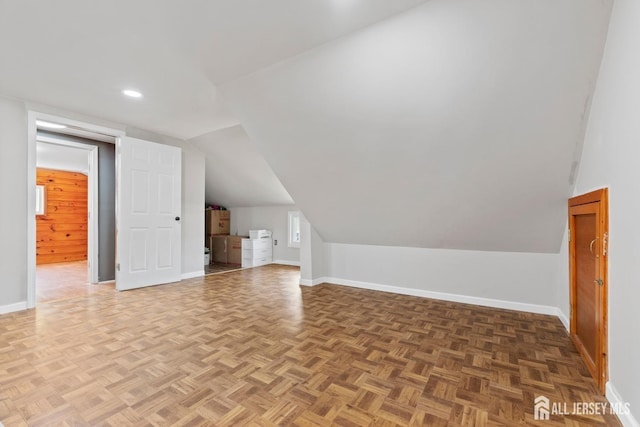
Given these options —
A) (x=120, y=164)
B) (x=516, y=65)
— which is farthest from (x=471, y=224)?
(x=120, y=164)

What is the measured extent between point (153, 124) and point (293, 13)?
3142 millimetres

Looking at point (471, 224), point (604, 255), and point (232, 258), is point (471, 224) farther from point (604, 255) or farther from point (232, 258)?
point (232, 258)

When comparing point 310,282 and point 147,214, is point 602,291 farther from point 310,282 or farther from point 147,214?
point 147,214

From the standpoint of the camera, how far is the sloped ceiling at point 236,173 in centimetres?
489

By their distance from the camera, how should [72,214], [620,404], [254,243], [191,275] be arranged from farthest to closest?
[72,214], [254,243], [191,275], [620,404]

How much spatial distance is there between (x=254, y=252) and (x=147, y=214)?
2.29 m

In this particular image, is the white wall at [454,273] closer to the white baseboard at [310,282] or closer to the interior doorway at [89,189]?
the white baseboard at [310,282]

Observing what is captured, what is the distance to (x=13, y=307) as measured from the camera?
10.6 feet

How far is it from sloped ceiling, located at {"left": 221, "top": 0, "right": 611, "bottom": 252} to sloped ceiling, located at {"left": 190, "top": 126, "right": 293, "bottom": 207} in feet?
5.39

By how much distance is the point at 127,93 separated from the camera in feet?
10.4

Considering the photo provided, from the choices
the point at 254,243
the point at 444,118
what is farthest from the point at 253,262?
the point at 444,118

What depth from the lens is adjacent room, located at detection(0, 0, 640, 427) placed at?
1637mm

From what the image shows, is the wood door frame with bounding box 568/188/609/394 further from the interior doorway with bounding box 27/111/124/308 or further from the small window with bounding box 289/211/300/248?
the interior doorway with bounding box 27/111/124/308

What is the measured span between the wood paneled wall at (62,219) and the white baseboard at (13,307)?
4505mm
